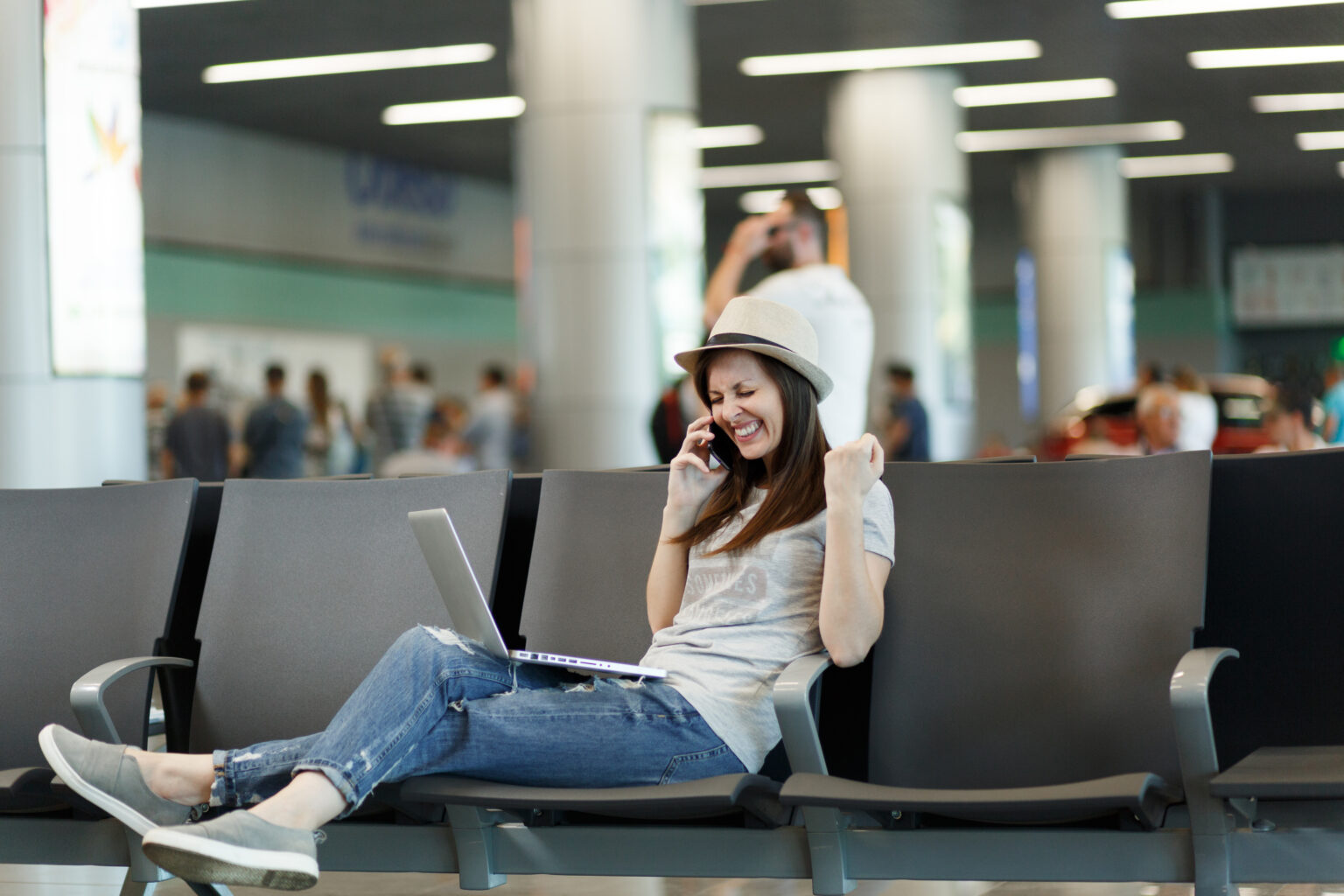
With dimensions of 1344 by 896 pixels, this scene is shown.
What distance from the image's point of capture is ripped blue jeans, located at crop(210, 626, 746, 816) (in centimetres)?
244

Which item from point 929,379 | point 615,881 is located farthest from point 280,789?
point 929,379

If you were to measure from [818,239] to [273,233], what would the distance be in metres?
12.6

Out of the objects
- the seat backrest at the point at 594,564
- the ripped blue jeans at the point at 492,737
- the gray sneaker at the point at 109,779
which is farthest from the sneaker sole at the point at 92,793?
the seat backrest at the point at 594,564

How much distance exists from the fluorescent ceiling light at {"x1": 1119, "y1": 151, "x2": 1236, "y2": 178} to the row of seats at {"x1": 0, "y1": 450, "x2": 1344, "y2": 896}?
16.4m

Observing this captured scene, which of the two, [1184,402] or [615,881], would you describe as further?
[1184,402]

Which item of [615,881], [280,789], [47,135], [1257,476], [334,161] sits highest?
[334,161]

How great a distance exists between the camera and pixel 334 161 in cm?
1702

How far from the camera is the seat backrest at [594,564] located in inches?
116

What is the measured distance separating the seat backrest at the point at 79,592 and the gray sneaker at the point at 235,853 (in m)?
0.90

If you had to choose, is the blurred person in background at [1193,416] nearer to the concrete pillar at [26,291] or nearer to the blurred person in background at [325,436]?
the concrete pillar at [26,291]

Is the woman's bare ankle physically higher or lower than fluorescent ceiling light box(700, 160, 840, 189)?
lower

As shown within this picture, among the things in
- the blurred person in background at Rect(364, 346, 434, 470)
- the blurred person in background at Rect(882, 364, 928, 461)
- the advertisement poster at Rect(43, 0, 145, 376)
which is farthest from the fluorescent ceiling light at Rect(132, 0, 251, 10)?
the blurred person in background at Rect(882, 364, 928, 461)

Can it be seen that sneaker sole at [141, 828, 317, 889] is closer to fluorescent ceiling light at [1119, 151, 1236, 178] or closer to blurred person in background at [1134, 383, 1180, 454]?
blurred person in background at [1134, 383, 1180, 454]

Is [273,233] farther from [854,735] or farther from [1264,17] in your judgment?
[854,735]
